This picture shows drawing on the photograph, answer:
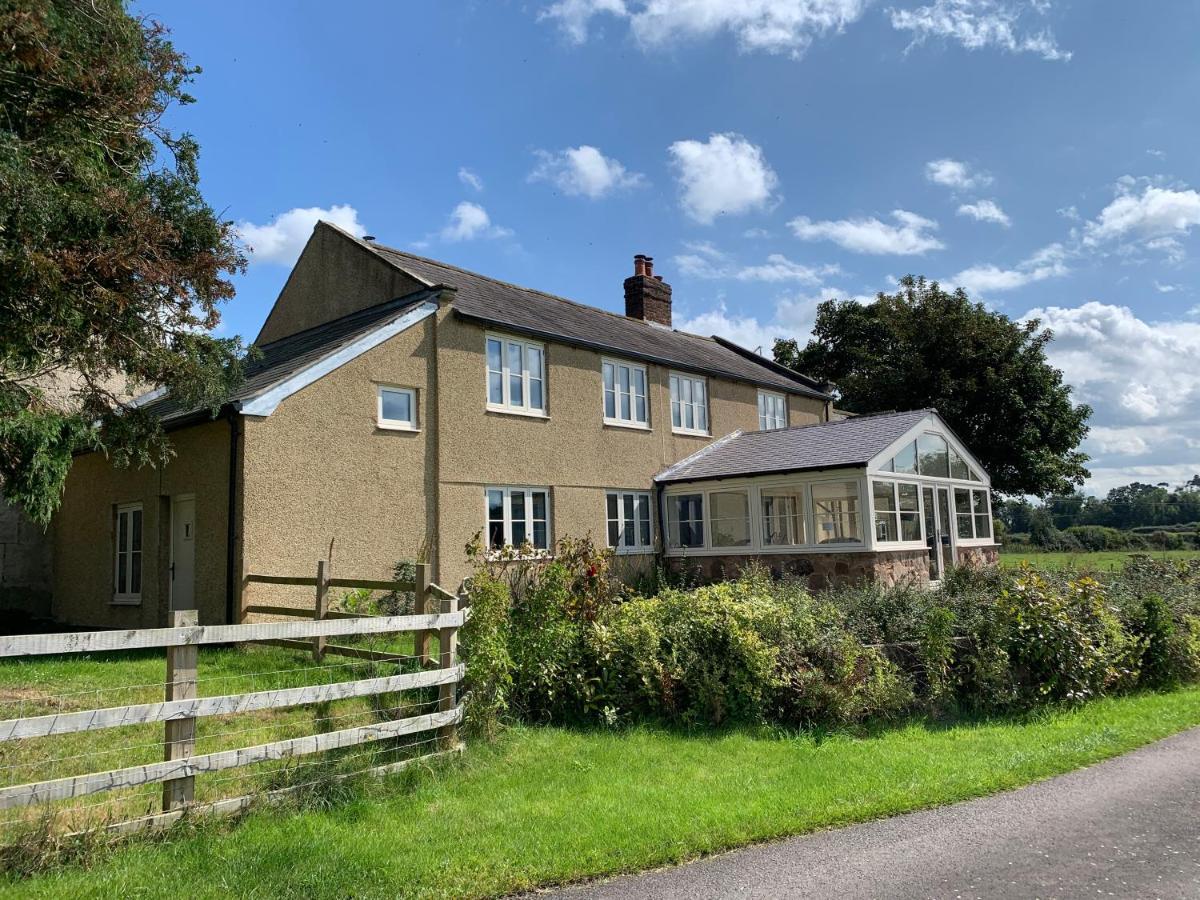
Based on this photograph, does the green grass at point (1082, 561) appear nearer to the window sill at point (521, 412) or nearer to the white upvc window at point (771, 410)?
the white upvc window at point (771, 410)

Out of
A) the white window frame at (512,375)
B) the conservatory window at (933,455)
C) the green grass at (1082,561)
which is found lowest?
the green grass at (1082,561)

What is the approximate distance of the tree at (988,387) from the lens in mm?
32094

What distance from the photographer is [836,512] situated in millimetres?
17125

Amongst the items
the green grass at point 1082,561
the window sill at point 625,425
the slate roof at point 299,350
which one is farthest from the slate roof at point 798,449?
the slate roof at point 299,350

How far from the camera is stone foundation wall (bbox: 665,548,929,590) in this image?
16.1 meters

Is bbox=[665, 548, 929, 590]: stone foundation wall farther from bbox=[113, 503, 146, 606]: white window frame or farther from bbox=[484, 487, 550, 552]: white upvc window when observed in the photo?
bbox=[113, 503, 146, 606]: white window frame

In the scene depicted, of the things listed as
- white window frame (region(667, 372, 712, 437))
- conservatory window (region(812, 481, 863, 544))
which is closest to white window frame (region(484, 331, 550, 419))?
white window frame (region(667, 372, 712, 437))

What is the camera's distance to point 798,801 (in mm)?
6215

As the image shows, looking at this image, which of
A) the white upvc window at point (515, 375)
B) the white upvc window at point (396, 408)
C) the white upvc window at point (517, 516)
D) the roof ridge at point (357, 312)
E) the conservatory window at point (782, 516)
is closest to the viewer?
the white upvc window at point (396, 408)

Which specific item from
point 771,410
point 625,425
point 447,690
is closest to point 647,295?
point 771,410

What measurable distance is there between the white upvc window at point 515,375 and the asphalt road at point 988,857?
11.8 metres

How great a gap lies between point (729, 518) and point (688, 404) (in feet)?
12.6

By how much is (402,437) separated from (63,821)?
1017cm

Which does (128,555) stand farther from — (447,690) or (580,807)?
(580,807)
